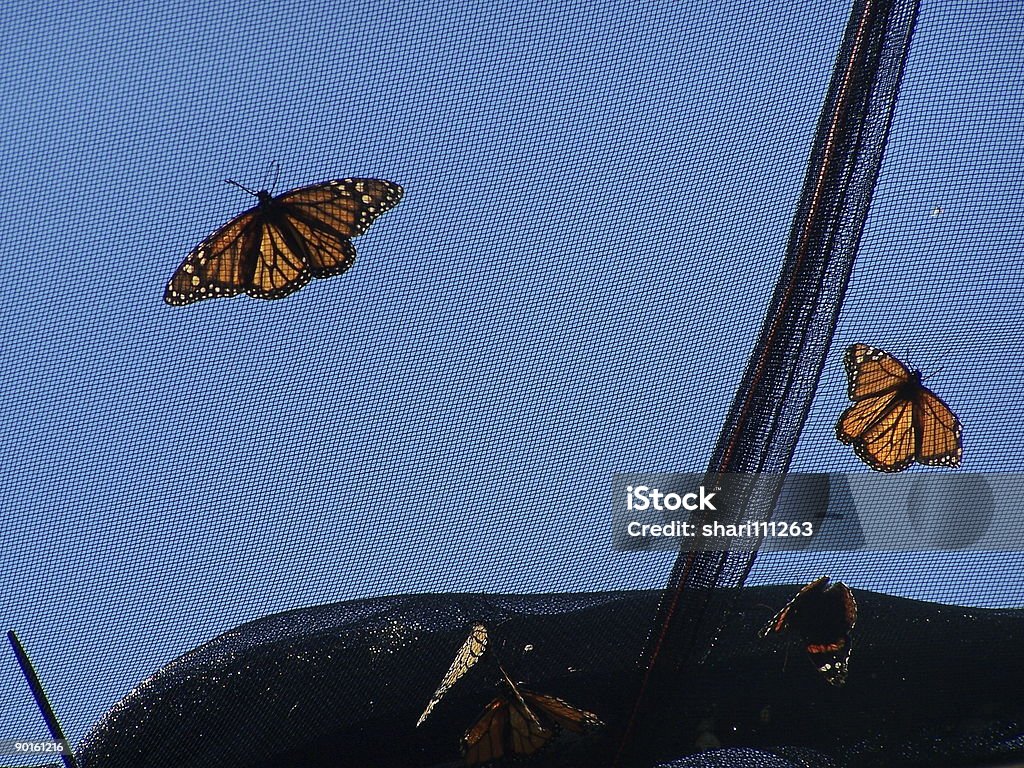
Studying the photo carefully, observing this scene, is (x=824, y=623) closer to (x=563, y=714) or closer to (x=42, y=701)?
(x=563, y=714)

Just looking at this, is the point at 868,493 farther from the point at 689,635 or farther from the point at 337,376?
the point at 337,376

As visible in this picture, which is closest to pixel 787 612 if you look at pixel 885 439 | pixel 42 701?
pixel 885 439

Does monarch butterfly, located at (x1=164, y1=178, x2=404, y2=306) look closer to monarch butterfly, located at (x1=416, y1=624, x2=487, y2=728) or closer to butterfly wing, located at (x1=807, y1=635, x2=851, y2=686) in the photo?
monarch butterfly, located at (x1=416, y1=624, x2=487, y2=728)

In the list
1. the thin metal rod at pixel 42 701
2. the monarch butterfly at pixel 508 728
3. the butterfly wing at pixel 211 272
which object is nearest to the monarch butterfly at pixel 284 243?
the butterfly wing at pixel 211 272

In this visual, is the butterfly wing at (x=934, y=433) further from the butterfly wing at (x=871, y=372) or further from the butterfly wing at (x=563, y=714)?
the butterfly wing at (x=563, y=714)

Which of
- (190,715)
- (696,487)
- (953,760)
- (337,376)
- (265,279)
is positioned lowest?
(953,760)

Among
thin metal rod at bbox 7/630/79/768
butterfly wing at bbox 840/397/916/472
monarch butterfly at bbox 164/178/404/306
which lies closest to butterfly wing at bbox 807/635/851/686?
butterfly wing at bbox 840/397/916/472

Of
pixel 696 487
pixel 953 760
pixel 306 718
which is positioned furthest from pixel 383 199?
pixel 953 760
